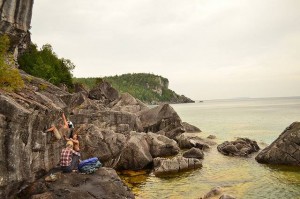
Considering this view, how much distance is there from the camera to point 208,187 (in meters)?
25.8

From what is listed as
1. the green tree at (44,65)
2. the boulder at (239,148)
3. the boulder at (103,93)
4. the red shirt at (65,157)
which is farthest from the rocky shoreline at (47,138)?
the boulder at (103,93)

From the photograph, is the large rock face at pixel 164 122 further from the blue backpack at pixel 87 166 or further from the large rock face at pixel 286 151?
the blue backpack at pixel 87 166

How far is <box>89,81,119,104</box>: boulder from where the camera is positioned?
78344 mm

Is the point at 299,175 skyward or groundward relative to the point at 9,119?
groundward

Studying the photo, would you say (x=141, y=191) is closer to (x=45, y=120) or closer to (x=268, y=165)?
(x=45, y=120)

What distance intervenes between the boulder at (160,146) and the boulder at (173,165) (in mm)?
5831

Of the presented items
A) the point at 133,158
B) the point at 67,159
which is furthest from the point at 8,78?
the point at 133,158

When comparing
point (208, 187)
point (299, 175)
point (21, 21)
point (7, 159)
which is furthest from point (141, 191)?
point (21, 21)

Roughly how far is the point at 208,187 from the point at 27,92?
54.2ft

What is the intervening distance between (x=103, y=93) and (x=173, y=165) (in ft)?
173

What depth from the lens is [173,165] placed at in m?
30.6

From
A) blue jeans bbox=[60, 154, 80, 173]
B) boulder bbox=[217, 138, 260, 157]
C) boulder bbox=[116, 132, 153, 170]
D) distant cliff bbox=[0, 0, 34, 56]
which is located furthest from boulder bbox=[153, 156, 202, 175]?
distant cliff bbox=[0, 0, 34, 56]

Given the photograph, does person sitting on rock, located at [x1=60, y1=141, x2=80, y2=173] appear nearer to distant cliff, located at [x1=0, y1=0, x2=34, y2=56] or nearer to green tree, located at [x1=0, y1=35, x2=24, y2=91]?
green tree, located at [x1=0, y1=35, x2=24, y2=91]

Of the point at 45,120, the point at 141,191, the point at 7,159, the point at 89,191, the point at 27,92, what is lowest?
the point at 141,191
